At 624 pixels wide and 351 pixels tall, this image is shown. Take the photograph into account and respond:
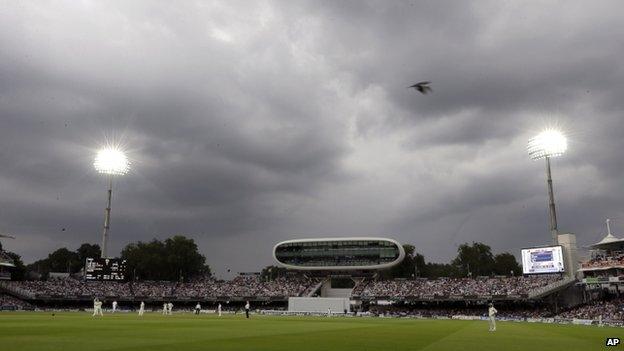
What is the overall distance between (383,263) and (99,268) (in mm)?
55473

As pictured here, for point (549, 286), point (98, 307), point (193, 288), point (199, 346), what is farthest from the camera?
point (193, 288)

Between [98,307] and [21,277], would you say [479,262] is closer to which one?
[98,307]

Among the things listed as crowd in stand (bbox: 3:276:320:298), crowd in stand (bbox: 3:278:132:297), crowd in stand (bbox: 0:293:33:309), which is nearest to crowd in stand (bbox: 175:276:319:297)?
crowd in stand (bbox: 3:276:320:298)

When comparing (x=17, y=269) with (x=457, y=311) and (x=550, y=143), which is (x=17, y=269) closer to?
(x=457, y=311)

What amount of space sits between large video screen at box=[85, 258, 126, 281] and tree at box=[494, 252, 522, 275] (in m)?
107

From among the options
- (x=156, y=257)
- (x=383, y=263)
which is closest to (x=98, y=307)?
(x=383, y=263)

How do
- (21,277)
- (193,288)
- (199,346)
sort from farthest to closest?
(21,277) < (193,288) < (199,346)

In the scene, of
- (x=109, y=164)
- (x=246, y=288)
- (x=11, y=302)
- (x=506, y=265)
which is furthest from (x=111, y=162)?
(x=506, y=265)

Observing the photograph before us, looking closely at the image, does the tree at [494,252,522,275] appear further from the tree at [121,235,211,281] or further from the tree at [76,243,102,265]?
the tree at [76,243,102,265]

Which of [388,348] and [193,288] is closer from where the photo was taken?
[388,348]

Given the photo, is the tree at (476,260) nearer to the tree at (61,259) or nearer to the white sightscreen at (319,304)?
the white sightscreen at (319,304)

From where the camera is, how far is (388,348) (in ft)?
60.5

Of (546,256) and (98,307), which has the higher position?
(546,256)

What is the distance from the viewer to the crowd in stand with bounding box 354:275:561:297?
77.9 meters
